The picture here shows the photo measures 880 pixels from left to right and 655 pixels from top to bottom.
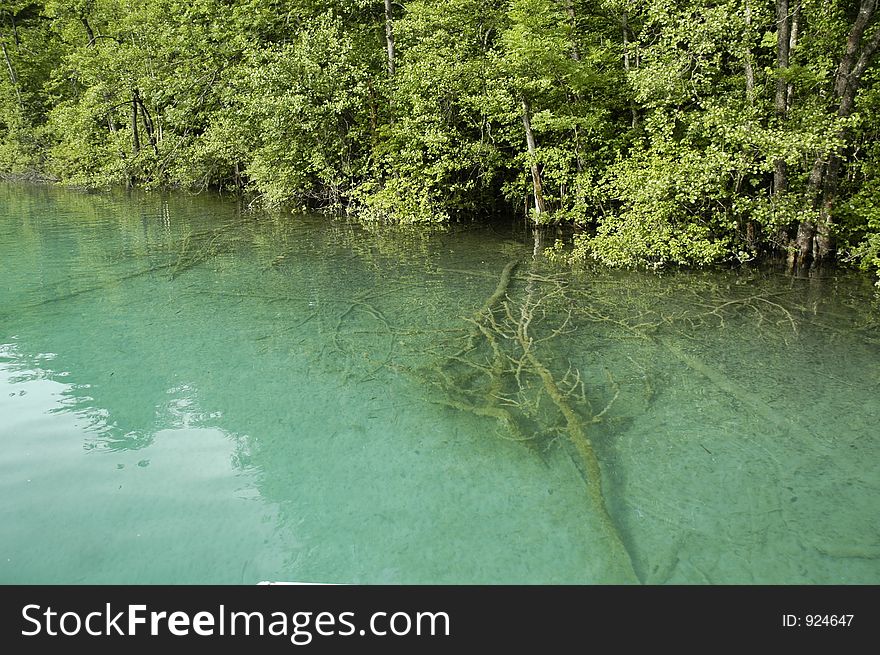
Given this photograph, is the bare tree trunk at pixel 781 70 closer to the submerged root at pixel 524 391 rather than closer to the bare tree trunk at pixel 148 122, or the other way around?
the submerged root at pixel 524 391

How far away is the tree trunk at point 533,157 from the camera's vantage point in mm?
11234

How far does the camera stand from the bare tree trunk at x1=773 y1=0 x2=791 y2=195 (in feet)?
25.8

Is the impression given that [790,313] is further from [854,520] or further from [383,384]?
[383,384]

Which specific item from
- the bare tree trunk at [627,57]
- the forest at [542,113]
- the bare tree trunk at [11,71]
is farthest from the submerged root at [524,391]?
the bare tree trunk at [11,71]

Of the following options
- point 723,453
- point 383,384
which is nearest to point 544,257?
point 383,384

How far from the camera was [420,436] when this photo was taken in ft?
14.4

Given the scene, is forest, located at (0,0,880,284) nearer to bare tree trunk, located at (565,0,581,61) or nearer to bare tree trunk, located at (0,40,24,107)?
bare tree trunk, located at (565,0,581,61)

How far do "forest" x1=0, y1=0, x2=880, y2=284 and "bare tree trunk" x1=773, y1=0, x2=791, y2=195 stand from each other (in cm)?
3

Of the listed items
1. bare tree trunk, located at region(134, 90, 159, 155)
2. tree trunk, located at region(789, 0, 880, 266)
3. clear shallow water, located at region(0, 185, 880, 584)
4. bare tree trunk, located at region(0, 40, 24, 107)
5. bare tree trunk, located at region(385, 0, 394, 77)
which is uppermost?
bare tree trunk, located at region(0, 40, 24, 107)

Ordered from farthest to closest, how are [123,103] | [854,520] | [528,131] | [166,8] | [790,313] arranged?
[123,103] < [166,8] < [528,131] < [790,313] < [854,520]

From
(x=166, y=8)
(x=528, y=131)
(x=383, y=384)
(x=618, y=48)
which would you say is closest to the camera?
(x=383, y=384)

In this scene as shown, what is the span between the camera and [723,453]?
4133mm

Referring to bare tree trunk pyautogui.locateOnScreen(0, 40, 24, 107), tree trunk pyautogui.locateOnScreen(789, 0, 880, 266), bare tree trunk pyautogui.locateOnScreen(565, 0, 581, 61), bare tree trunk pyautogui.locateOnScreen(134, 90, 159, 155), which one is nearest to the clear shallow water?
tree trunk pyautogui.locateOnScreen(789, 0, 880, 266)

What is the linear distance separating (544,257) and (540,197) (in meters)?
2.05
